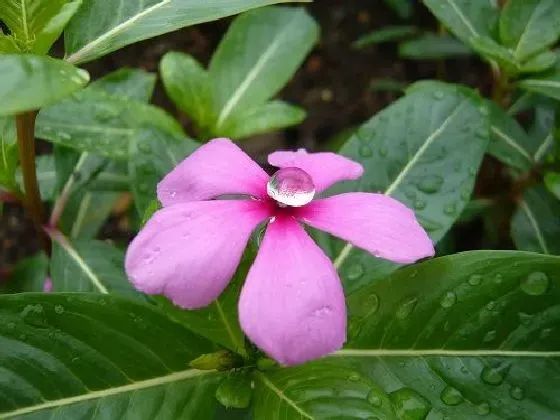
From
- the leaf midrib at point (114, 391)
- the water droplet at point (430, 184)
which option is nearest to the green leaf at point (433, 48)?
the water droplet at point (430, 184)

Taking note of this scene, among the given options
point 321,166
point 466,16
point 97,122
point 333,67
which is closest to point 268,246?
point 321,166

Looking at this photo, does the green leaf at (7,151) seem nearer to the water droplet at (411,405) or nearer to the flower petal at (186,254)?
the flower petal at (186,254)

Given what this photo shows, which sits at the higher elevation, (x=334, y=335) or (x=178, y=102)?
(x=334, y=335)

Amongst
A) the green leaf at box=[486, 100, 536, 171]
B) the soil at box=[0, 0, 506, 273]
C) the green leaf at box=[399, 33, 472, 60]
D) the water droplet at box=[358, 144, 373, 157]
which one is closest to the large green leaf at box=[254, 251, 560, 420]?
the water droplet at box=[358, 144, 373, 157]

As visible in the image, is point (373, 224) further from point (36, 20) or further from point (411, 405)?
point (36, 20)

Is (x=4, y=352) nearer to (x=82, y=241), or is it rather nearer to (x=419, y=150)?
(x=82, y=241)

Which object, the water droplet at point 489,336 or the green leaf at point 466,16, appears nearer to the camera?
the water droplet at point 489,336

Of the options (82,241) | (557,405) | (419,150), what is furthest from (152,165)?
(557,405)

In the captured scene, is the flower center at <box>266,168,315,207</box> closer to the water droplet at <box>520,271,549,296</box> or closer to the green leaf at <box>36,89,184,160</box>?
the water droplet at <box>520,271,549,296</box>
